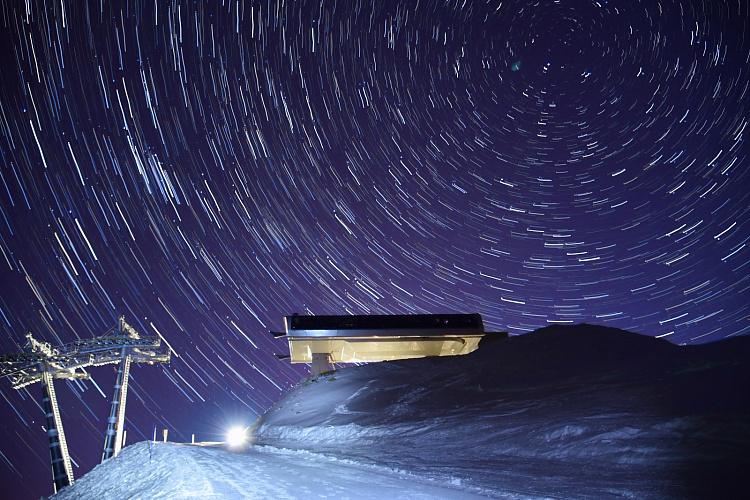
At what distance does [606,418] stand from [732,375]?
248cm

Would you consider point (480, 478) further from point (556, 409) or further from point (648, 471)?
point (556, 409)

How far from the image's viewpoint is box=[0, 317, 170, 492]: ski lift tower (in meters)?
22.2

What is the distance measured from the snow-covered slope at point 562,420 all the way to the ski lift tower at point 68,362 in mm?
14134

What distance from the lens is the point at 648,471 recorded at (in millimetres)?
5414

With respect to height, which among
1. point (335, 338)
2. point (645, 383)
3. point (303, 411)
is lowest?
point (303, 411)

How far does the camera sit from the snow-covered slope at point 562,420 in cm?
527

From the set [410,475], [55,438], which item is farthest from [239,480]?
[55,438]

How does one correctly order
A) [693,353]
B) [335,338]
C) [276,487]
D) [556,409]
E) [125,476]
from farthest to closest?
[335,338] < [693,353] < [556,409] < [125,476] < [276,487]

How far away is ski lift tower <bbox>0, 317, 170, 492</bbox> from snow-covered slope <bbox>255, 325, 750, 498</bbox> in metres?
14.1

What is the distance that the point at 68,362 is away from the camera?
25.9 metres

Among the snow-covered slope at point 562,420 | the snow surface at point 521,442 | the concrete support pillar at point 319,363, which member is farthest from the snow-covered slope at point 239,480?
the concrete support pillar at point 319,363

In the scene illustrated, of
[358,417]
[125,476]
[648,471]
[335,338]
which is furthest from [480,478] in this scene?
[335,338]

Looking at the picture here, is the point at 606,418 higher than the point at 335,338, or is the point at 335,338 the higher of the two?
the point at 335,338

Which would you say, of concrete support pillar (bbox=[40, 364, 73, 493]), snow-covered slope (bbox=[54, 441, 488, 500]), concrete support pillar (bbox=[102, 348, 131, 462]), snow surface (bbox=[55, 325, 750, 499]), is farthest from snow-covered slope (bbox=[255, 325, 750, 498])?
concrete support pillar (bbox=[40, 364, 73, 493])
